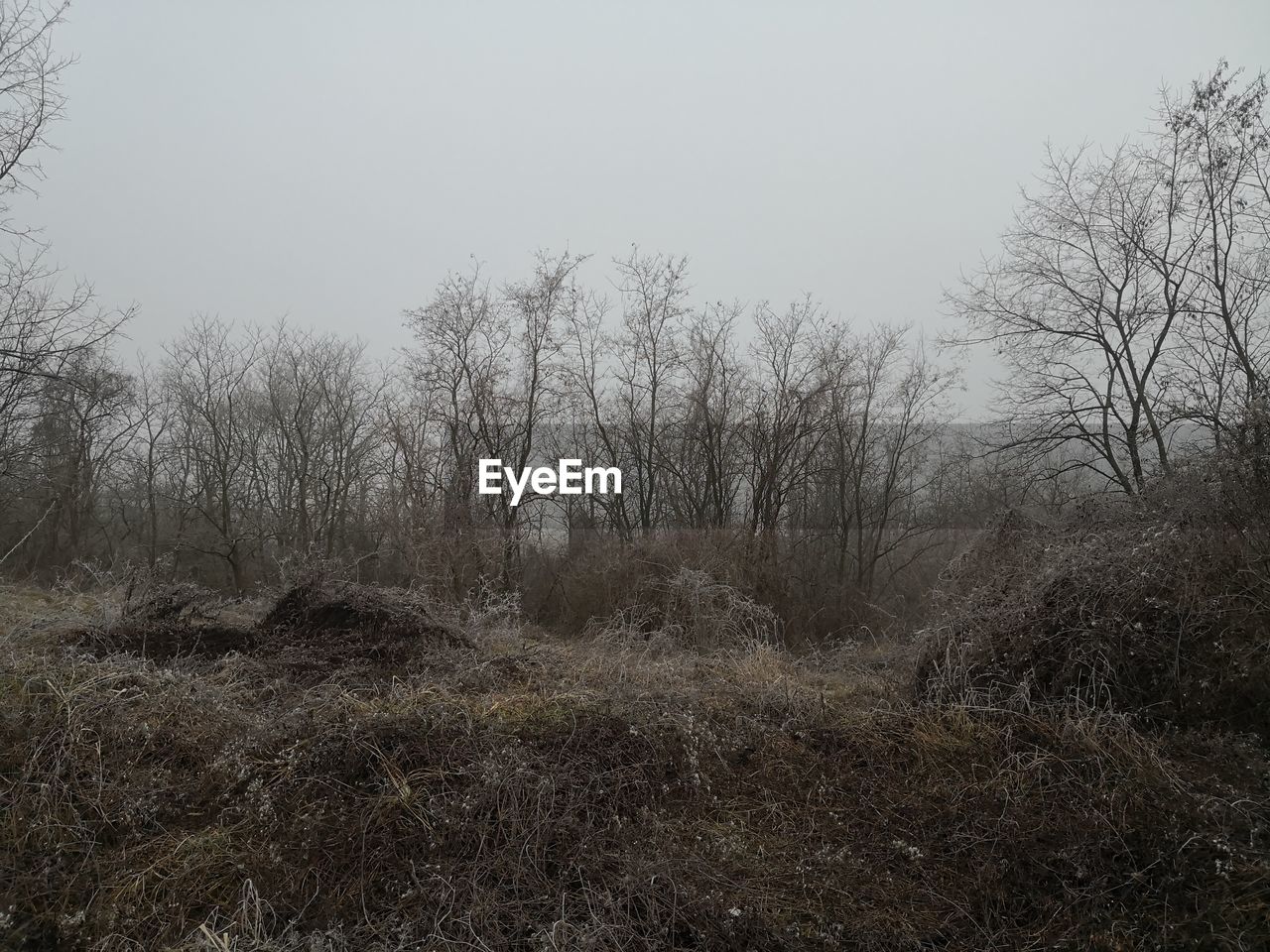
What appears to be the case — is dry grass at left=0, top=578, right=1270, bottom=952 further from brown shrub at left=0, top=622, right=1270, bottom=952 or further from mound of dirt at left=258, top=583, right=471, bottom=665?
mound of dirt at left=258, top=583, right=471, bottom=665

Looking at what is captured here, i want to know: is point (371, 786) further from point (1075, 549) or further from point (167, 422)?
point (167, 422)

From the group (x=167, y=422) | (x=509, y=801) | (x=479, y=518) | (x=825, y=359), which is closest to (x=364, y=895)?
(x=509, y=801)

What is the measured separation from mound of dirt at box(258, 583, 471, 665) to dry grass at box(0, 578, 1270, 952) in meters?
1.06

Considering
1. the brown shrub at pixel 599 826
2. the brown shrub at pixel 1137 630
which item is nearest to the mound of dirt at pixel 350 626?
the brown shrub at pixel 599 826

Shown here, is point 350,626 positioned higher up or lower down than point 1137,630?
lower down

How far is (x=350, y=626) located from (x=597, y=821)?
14.0ft

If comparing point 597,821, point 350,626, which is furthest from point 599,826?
point 350,626

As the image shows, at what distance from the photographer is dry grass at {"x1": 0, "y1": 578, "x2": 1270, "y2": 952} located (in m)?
3.64

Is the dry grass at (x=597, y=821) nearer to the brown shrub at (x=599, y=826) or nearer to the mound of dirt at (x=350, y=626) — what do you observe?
the brown shrub at (x=599, y=826)

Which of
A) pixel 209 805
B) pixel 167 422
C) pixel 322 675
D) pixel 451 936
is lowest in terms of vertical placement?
pixel 451 936

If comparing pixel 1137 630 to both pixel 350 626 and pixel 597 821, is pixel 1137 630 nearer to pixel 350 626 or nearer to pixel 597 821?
pixel 597 821

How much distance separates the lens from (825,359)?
72.0 ft

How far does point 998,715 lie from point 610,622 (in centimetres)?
732

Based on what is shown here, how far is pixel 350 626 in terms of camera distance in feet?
25.0
